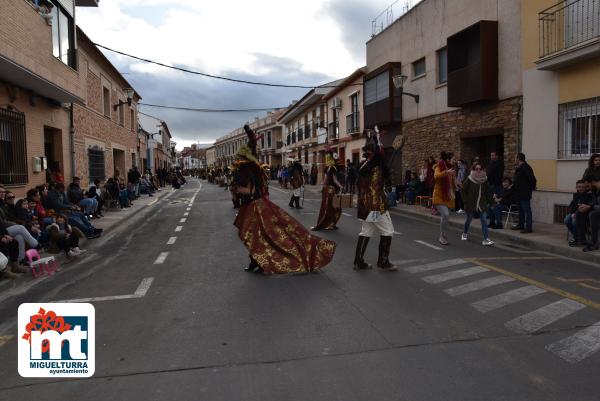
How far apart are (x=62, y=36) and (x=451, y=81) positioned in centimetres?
1191

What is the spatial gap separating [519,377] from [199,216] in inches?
513

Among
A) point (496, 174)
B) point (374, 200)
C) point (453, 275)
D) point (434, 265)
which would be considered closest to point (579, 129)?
point (496, 174)

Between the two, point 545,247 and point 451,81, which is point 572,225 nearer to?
point 545,247

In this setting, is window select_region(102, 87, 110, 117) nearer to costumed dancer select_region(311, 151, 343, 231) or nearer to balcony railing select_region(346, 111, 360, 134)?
balcony railing select_region(346, 111, 360, 134)

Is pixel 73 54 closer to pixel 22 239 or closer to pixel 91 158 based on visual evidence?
pixel 91 158

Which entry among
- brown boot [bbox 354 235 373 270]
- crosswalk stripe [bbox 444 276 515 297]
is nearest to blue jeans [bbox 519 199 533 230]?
crosswalk stripe [bbox 444 276 515 297]

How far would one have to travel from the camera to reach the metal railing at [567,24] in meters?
10.8

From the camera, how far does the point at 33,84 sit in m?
11.8

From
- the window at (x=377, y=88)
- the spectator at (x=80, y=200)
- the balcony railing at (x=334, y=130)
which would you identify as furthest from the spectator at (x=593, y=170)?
the balcony railing at (x=334, y=130)

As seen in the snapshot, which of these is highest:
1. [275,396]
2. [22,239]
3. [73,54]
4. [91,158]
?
[73,54]

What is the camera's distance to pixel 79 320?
4.52 meters

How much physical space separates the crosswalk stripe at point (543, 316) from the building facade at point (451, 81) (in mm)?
8523

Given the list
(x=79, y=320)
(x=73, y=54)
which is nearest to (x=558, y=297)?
(x=79, y=320)

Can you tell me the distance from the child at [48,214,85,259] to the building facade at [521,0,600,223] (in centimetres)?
1057
